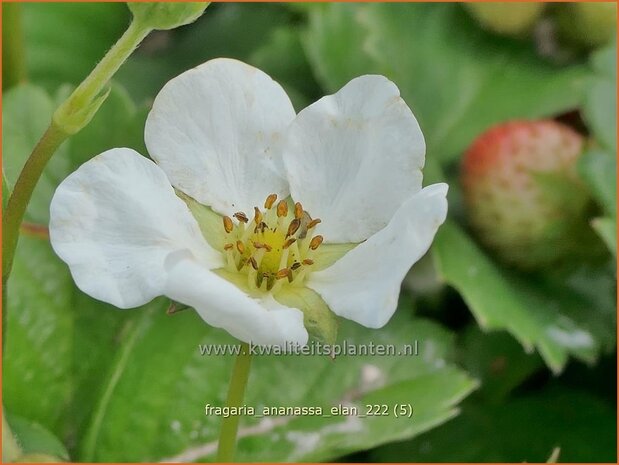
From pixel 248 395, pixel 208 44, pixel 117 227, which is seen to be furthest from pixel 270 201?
pixel 208 44

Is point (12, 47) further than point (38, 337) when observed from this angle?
Yes

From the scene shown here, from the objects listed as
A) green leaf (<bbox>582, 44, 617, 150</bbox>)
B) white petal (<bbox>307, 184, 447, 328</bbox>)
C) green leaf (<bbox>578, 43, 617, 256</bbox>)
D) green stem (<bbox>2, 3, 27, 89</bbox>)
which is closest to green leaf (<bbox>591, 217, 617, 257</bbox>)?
green leaf (<bbox>578, 43, 617, 256</bbox>)

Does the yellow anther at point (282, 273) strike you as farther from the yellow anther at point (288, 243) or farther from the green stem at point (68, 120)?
the green stem at point (68, 120)

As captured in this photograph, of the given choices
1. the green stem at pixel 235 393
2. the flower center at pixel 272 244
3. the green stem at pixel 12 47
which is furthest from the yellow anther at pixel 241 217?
the green stem at pixel 12 47

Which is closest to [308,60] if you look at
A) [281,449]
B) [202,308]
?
[281,449]

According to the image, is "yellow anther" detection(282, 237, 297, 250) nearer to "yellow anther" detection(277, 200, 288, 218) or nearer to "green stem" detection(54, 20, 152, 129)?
"yellow anther" detection(277, 200, 288, 218)

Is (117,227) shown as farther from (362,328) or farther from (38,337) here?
(362,328)

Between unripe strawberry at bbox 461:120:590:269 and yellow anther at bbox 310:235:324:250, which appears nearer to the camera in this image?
yellow anther at bbox 310:235:324:250

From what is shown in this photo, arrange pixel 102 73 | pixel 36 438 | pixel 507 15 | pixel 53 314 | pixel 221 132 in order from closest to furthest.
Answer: pixel 102 73 → pixel 221 132 → pixel 36 438 → pixel 53 314 → pixel 507 15
